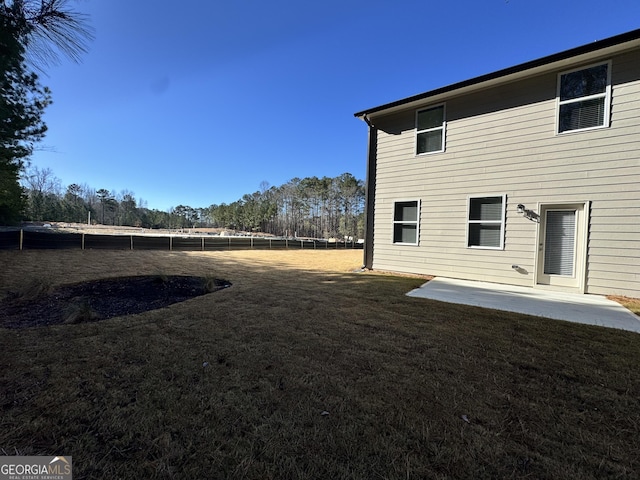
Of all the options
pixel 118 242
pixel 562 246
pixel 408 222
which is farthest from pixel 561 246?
pixel 118 242

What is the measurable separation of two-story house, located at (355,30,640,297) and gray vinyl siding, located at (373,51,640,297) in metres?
0.02

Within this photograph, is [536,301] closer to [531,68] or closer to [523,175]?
[523,175]

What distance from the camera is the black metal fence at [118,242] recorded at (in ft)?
32.8

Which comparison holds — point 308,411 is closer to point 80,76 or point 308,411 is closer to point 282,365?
point 282,365

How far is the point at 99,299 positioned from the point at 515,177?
26.7 feet

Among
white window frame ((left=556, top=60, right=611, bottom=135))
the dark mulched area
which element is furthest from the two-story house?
the dark mulched area

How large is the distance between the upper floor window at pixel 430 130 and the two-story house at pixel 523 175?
0.03 meters

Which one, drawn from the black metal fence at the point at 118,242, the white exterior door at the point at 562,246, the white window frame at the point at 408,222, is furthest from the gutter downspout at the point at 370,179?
the black metal fence at the point at 118,242

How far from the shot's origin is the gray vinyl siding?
15.8 ft

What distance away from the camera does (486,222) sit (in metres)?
6.14

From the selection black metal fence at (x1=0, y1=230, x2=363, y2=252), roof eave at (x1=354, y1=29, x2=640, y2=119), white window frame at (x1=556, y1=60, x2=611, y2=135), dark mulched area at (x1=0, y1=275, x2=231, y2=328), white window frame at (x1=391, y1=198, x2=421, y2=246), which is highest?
roof eave at (x1=354, y1=29, x2=640, y2=119)

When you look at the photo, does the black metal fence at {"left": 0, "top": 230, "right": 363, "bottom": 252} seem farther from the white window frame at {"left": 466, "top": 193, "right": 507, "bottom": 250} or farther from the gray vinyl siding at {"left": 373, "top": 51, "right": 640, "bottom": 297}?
the white window frame at {"left": 466, "top": 193, "right": 507, "bottom": 250}

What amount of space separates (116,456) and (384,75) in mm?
12187

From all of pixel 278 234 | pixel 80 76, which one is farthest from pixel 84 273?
pixel 278 234
